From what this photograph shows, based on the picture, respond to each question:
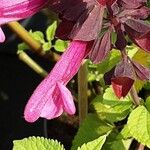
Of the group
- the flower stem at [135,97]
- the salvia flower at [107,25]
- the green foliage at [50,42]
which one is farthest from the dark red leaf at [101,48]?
the green foliage at [50,42]

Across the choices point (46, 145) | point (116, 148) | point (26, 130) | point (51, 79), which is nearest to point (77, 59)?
point (51, 79)

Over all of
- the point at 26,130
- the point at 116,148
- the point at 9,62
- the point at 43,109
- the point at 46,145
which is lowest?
the point at 26,130

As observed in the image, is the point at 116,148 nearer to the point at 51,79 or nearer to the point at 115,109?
the point at 115,109

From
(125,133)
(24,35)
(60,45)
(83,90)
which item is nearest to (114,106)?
(125,133)

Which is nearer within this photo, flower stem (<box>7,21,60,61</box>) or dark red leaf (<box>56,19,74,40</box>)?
dark red leaf (<box>56,19,74,40</box>)

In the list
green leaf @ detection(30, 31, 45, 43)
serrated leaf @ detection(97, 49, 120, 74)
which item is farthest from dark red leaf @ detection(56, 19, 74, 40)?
green leaf @ detection(30, 31, 45, 43)

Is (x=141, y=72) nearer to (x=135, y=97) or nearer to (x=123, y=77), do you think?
(x=123, y=77)

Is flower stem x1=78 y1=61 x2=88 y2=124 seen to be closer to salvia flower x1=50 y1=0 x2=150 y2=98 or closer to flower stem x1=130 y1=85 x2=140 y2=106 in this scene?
flower stem x1=130 y1=85 x2=140 y2=106
